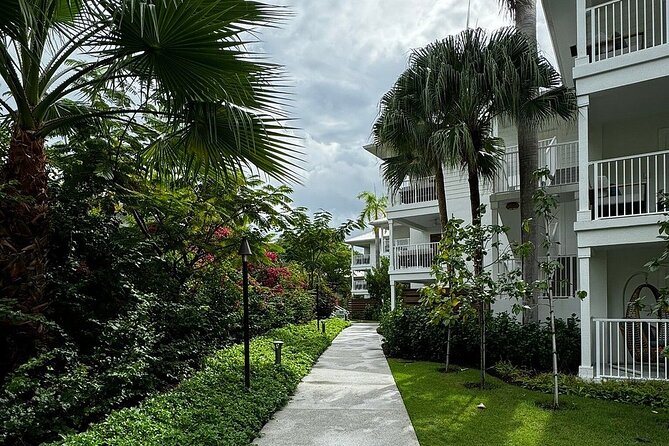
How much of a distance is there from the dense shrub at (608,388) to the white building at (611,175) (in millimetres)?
305

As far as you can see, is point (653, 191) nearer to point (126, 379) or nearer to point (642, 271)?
point (642, 271)

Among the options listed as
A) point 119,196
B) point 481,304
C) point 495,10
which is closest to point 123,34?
point 119,196

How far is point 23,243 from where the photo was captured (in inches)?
212

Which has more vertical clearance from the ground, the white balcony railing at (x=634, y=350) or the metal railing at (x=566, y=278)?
the metal railing at (x=566, y=278)

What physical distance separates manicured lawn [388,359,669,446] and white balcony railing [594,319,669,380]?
4.42 ft

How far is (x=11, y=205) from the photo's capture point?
5344 millimetres

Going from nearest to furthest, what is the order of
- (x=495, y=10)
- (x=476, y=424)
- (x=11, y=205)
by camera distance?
(x=11, y=205) → (x=476, y=424) → (x=495, y=10)

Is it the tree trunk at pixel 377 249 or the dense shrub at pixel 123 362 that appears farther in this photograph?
the tree trunk at pixel 377 249

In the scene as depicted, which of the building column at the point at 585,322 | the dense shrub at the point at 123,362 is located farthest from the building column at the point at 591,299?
the dense shrub at the point at 123,362

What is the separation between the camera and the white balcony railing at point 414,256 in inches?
766

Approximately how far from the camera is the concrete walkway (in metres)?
6.03

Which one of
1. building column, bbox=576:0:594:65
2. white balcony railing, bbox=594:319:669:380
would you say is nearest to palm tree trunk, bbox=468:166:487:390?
white balcony railing, bbox=594:319:669:380

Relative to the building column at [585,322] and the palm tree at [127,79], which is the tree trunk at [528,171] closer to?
the building column at [585,322]

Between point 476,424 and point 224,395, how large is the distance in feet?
10.8
